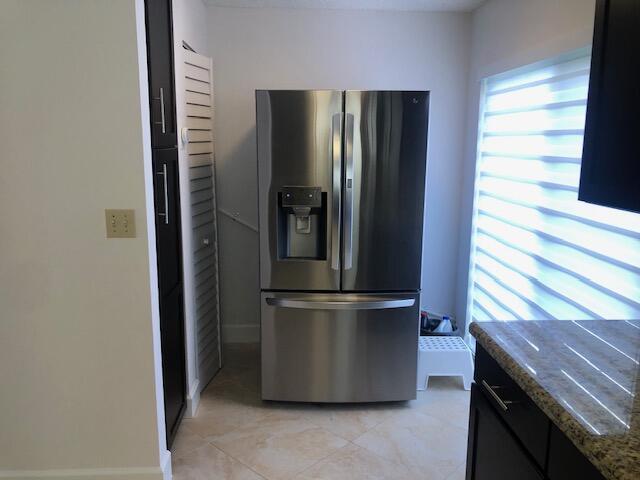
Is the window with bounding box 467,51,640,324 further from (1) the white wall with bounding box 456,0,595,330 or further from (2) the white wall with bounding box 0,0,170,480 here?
(2) the white wall with bounding box 0,0,170,480

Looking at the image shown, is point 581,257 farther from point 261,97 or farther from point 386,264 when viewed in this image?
point 261,97

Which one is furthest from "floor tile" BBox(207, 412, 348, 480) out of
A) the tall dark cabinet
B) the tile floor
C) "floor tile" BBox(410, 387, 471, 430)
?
"floor tile" BBox(410, 387, 471, 430)

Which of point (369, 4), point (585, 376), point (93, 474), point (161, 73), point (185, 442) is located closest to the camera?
point (585, 376)

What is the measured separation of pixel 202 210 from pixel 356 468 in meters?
1.67

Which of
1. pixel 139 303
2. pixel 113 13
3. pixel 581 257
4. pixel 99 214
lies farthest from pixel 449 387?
pixel 113 13

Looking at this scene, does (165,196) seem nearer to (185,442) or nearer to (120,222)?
(120,222)

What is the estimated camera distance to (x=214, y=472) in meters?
2.39

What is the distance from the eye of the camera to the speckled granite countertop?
0.96 metres

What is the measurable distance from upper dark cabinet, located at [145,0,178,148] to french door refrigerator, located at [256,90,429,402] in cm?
45

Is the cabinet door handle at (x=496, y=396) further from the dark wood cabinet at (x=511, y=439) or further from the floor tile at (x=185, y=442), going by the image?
the floor tile at (x=185, y=442)

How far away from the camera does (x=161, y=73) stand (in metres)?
2.31

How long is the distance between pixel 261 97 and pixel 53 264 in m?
1.28

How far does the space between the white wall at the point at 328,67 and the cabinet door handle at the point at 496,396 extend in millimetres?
2351

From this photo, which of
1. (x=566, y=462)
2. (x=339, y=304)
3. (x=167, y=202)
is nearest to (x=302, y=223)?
(x=339, y=304)
